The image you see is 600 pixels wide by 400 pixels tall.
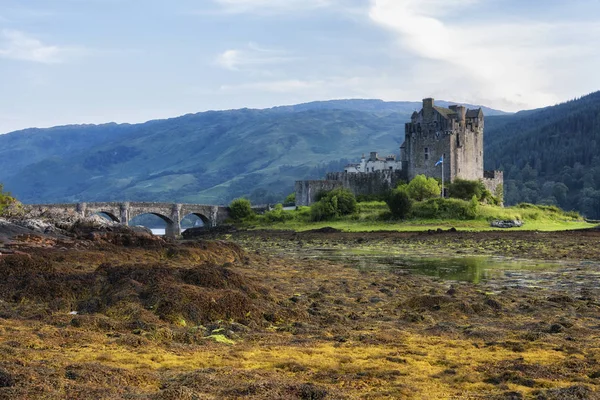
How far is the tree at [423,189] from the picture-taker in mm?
78812

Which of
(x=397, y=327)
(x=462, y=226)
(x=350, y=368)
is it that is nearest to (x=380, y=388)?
(x=350, y=368)

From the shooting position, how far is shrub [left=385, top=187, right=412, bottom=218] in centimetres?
7500

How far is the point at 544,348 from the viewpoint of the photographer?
51.9 feet

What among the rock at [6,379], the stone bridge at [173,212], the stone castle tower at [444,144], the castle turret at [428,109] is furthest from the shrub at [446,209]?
the rock at [6,379]

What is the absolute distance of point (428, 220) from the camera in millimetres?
73625

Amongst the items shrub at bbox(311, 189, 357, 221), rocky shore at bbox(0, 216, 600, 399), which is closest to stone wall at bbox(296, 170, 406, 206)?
shrub at bbox(311, 189, 357, 221)

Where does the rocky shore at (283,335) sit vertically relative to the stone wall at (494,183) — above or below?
below

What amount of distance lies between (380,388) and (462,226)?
191 feet

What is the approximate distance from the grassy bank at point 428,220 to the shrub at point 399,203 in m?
0.70

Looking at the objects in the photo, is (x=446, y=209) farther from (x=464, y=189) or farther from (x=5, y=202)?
(x=5, y=202)

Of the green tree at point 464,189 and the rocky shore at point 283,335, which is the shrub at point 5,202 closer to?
the rocky shore at point 283,335

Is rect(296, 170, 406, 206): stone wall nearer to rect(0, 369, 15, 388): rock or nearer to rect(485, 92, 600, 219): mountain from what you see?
rect(485, 92, 600, 219): mountain

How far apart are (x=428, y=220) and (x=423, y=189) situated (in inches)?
231

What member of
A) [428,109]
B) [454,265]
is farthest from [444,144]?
[454,265]
